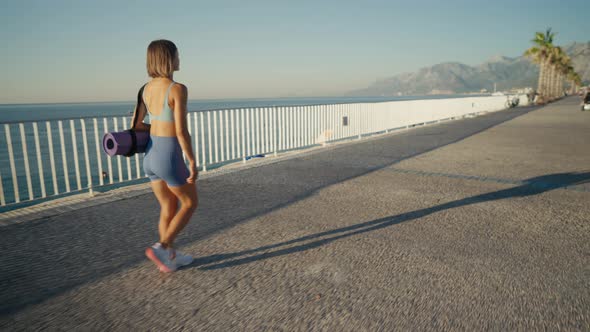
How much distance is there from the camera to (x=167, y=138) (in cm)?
262

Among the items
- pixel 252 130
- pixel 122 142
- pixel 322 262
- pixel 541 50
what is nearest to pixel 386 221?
pixel 322 262

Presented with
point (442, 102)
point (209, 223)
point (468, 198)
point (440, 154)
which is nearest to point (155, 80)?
point (209, 223)

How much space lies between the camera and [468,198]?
4984 millimetres

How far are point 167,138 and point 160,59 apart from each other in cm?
57

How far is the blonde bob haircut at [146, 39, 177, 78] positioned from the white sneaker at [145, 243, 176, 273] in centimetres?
131

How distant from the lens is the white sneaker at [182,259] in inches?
114

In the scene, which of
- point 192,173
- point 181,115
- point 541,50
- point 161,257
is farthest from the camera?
point 541,50

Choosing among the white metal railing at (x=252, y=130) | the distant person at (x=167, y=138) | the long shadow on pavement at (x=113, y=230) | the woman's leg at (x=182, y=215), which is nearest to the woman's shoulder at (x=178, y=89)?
the distant person at (x=167, y=138)

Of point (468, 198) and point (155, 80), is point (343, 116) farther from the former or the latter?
point (155, 80)

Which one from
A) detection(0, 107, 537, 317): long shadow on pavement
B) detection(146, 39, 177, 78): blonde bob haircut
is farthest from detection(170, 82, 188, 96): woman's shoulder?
detection(0, 107, 537, 317): long shadow on pavement

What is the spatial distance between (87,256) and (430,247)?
3.03m

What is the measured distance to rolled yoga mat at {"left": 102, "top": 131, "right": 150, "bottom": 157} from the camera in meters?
2.72

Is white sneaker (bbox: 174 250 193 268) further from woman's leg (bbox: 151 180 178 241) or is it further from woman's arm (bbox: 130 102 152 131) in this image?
woman's arm (bbox: 130 102 152 131)

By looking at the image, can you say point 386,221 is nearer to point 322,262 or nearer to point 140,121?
point 322,262
